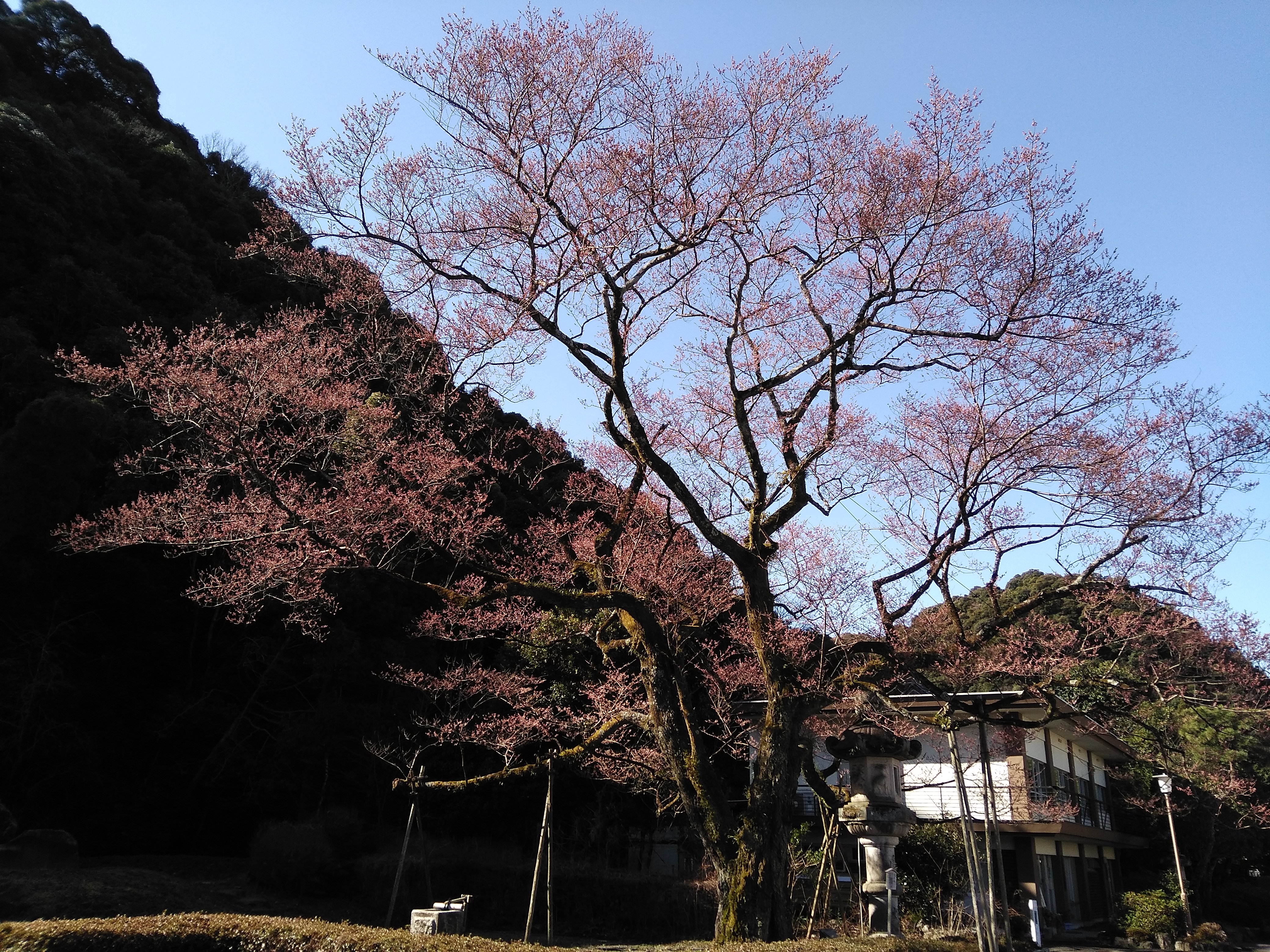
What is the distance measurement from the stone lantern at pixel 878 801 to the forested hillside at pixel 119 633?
7.10 meters

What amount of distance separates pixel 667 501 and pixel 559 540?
1504 mm

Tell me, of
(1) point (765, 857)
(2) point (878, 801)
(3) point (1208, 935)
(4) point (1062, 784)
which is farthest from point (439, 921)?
(3) point (1208, 935)

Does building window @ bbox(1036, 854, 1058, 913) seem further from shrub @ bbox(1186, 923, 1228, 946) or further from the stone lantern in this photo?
the stone lantern

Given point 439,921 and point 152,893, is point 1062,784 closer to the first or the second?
point 439,921

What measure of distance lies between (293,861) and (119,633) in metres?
5.75

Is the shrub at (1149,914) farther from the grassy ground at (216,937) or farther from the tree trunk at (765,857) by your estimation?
the grassy ground at (216,937)

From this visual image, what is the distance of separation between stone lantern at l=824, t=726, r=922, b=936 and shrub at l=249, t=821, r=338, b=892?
27.7ft

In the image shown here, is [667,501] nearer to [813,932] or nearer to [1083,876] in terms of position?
[813,932]

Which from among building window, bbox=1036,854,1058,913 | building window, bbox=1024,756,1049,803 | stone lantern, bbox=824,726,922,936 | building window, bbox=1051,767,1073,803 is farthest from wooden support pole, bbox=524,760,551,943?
building window, bbox=1051,767,1073,803

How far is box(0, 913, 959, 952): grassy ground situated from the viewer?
4.89 meters

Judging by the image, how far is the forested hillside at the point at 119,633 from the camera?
1291 centimetres

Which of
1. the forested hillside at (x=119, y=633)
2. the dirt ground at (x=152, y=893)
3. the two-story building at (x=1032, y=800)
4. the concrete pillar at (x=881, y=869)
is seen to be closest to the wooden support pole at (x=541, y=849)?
the dirt ground at (x=152, y=893)

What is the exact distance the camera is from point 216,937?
5215mm

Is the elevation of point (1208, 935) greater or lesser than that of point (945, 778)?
lesser
